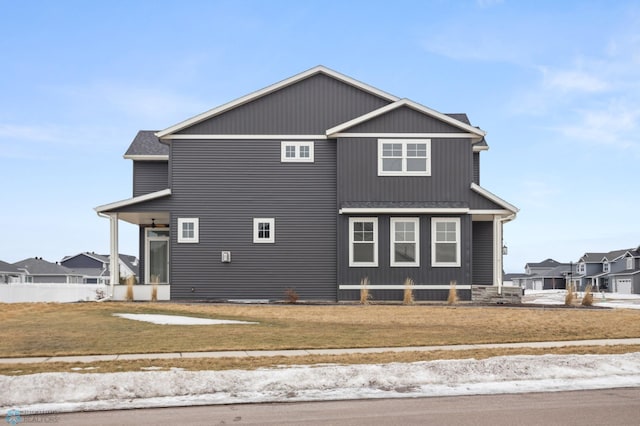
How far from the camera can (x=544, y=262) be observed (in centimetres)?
12038

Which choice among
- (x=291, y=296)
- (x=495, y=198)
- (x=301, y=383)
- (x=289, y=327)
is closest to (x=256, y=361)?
(x=301, y=383)

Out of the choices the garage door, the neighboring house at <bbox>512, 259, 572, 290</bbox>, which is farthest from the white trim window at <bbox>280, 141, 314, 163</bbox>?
the neighboring house at <bbox>512, 259, 572, 290</bbox>

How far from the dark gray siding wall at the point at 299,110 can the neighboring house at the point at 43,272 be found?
2179 inches

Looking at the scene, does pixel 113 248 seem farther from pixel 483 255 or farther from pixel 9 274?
pixel 9 274

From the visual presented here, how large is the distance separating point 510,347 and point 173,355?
21.6 ft

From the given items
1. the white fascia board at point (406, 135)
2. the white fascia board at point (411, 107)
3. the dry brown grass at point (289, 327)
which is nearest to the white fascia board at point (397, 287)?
the dry brown grass at point (289, 327)

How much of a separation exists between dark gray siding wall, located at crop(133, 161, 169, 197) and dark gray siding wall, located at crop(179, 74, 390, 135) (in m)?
3.93

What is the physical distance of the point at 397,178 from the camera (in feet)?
90.0

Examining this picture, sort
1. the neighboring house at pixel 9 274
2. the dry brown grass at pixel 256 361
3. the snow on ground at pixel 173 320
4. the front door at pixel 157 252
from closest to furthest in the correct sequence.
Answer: the dry brown grass at pixel 256 361 < the snow on ground at pixel 173 320 < the front door at pixel 157 252 < the neighboring house at pixel 9 274

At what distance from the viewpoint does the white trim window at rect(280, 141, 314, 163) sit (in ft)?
91.8

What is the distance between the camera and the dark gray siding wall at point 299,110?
28016mm

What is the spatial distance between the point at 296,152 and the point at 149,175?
740cm

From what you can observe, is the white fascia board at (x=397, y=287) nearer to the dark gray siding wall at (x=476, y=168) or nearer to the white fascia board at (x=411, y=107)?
the white fascia board at (x=411, y=107)

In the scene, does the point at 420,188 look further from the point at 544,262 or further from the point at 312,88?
the point at 544,262
